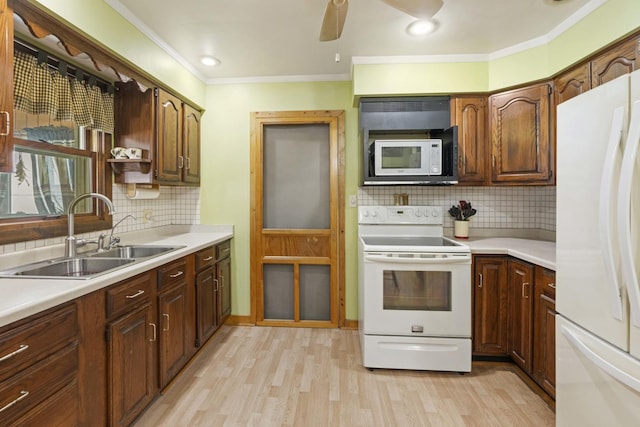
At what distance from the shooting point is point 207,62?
2771 mm

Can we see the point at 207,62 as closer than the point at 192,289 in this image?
No

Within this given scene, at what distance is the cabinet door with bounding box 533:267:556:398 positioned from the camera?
1835 mm

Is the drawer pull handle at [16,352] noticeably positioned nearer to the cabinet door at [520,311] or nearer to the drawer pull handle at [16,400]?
the drawer pull handle at [16,400]

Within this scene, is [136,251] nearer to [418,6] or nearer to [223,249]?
[223,249]

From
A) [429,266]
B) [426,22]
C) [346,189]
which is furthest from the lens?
[346,189]

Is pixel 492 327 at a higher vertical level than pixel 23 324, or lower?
lower

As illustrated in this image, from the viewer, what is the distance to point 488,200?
2924 millimetres

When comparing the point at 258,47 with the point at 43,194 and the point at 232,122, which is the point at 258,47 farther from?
the point at 43,194

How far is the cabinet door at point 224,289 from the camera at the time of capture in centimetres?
288

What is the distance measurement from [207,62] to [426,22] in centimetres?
184

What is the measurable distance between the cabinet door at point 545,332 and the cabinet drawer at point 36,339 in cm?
245

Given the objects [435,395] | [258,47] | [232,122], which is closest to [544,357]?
[435,395]

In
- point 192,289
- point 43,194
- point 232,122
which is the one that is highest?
point 232,122

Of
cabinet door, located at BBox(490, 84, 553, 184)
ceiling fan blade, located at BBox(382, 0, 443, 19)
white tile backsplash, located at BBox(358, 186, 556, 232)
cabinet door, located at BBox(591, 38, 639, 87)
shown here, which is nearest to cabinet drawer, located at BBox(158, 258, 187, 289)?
white tile backsplash, located at BBox(358, 186, 556, 232)
